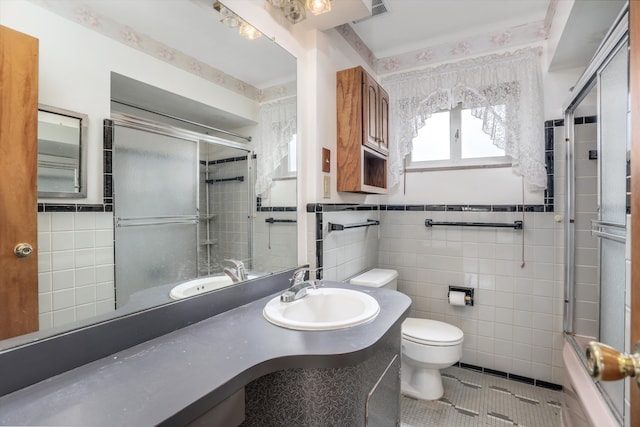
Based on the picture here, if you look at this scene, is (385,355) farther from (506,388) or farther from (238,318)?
(506,388)

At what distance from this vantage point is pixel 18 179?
2.40 feet

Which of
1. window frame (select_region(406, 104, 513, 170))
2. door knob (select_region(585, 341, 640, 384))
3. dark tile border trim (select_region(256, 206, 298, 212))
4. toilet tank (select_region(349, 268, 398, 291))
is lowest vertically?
toilet tank (select_region(349, 268, 398, 291))

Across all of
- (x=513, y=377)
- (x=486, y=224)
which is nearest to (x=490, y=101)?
(x=486, y=224)

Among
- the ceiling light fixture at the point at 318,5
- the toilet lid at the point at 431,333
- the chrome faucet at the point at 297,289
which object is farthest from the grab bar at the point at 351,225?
the ceiling light fixture at the point at 318,5

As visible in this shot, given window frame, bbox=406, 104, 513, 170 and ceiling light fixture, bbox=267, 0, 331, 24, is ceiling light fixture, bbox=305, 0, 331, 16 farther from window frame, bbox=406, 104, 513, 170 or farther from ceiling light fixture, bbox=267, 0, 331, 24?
window frame, bbox=406, 104, 513, 170

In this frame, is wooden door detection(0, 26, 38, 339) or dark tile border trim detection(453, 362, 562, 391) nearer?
wooden door detection(0, 26, 38, 339)

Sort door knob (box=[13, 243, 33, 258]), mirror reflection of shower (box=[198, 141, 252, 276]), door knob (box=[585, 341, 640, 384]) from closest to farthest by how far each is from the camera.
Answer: door knob (box=[585, 341, 640, 384]) → door knob (box=[13, 243, 33, 258]) → mirror reflection of shower (box=[198, 141, 252, 276])

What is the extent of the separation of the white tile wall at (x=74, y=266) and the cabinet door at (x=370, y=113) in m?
1.50

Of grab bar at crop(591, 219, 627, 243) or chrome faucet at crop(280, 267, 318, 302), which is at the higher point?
grab bar at crop(591, 219, 627, 243)

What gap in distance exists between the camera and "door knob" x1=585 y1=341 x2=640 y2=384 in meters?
0.48

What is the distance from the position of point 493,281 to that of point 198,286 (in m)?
2.03

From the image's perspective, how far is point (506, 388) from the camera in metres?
2.05

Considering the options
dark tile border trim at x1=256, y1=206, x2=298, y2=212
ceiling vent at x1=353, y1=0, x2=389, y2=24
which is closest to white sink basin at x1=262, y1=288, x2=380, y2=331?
dark tile border trim at x1=256, y1=206, x2=298, y2=212

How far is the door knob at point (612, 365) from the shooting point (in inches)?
19.1
